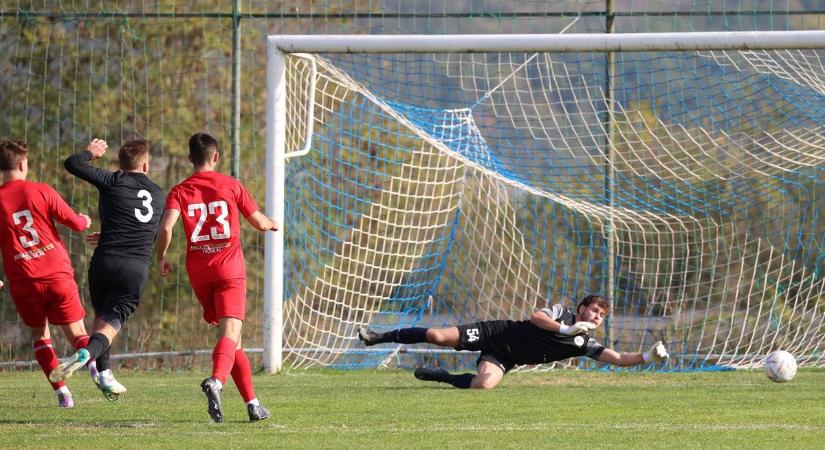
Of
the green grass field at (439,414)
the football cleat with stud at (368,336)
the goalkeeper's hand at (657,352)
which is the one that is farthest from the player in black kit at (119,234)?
the goalkeeper's hand at (657,352)

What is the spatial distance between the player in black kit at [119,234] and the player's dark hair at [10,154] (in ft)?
1.17

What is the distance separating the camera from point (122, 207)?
25.3 feet

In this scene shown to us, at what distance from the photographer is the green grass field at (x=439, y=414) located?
→ 20.8ft

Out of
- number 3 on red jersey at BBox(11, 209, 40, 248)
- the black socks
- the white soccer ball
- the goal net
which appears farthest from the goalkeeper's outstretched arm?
number 3 on red jersey at BBox(11, 209, 40, 248)

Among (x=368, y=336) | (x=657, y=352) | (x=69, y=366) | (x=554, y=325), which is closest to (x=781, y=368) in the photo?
(x=657, y=352)

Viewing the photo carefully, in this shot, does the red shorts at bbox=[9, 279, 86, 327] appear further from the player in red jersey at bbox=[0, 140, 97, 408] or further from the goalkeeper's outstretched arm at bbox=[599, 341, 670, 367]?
the goalkeeper's outstretched arm at bbox=[599, 341, 670, 367]

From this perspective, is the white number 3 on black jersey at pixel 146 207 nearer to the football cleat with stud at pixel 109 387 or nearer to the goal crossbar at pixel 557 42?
the football cleat with stud at pixel 109 387

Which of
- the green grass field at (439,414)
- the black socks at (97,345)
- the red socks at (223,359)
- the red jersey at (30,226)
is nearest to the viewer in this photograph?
the green grass field at (439,414)

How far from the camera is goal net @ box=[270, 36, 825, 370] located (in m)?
11.2

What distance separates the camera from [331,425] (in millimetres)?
7012

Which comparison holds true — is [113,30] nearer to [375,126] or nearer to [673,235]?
[375,126]

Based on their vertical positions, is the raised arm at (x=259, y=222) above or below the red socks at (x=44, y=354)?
above

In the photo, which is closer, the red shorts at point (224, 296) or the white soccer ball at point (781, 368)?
the red shorts at point (224, 296)

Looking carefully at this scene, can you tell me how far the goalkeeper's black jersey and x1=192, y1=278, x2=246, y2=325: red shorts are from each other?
3.21 meters
